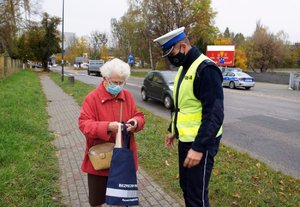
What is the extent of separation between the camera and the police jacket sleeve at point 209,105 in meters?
2.35

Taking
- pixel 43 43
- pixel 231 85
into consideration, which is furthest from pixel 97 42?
pixel 231 85

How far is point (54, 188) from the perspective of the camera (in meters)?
4.21

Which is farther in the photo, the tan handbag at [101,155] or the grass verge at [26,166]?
the grass verge at [26,166]

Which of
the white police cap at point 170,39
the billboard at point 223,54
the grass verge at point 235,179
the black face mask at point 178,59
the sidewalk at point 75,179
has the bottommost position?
the sidewalk at point 75,179

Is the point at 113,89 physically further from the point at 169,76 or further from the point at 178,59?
the point at 169,76

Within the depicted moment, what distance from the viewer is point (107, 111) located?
2736mm

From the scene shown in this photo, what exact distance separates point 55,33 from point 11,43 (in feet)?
81.5

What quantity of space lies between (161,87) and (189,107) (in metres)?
10.6

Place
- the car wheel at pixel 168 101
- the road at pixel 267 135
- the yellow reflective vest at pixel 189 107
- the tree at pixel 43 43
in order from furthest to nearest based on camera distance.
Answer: the tree at pixel 43 43 < the car wheel at pixel 168 101 < the road at pixel 267 135 < the yellow reflective vest at pixel 189 107

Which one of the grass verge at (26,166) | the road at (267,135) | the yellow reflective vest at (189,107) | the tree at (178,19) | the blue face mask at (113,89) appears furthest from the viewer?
the tree at (178,19)

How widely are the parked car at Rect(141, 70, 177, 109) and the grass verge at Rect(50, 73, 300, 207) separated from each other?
20.4 feet

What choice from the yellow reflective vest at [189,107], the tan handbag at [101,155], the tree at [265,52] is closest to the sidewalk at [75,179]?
the tan handbag at [101,155]

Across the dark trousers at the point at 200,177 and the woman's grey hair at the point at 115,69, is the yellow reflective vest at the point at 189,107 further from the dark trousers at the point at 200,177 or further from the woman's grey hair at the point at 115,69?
the woman's grey hair at the point at 115,69

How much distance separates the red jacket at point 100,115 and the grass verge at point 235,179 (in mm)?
1754
